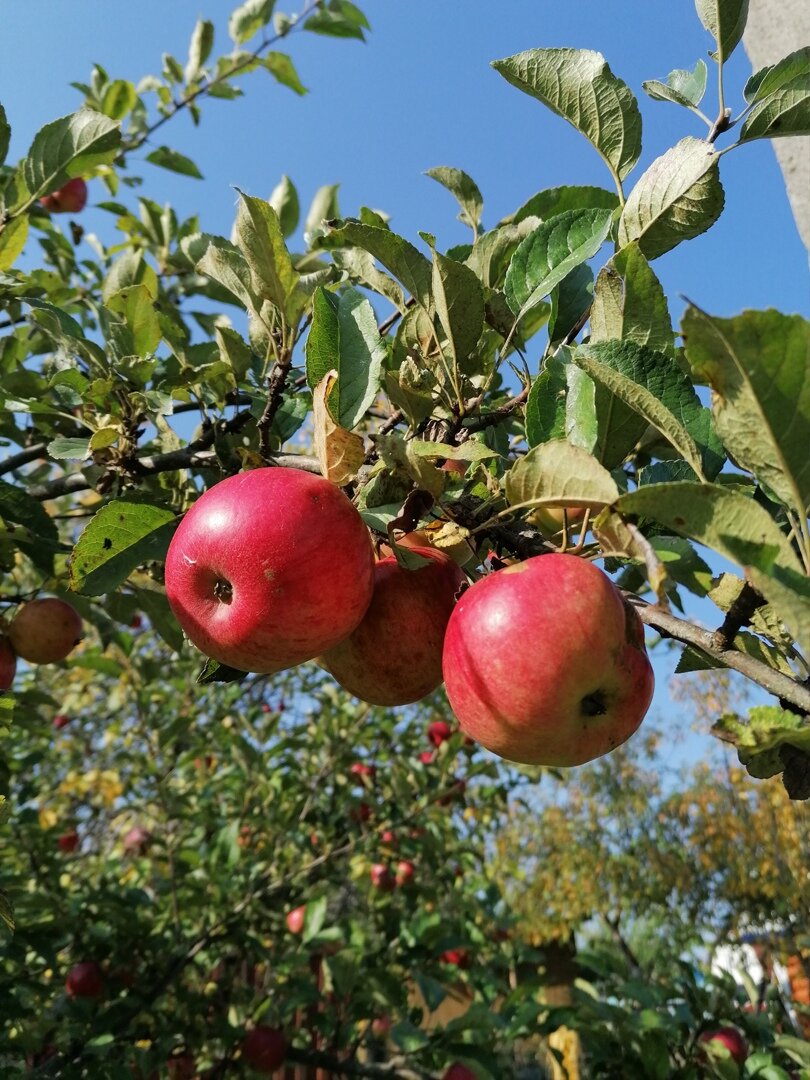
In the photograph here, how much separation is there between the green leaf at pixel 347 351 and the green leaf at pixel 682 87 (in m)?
0.45

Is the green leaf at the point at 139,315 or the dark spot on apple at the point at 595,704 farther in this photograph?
the green leaf at the point at 139,315

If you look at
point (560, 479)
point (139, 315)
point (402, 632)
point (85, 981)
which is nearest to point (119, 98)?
point (139, 315)

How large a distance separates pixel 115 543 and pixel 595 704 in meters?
0.68

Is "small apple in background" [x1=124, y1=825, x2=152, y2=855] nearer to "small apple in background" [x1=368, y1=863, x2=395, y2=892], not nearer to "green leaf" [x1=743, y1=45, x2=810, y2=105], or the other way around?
"small apple in background" [x1=368, y1=863, x2=395, y2=892]

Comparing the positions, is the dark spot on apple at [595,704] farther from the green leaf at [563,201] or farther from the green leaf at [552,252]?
the green leaf at [563,201]

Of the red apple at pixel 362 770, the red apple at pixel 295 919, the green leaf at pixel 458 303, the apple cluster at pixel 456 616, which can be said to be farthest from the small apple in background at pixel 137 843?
the green leaf at pixel 458 303

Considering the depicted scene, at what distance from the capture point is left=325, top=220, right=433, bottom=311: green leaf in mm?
952

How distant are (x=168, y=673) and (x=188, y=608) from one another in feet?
12.0

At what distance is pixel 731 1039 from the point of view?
2.45m

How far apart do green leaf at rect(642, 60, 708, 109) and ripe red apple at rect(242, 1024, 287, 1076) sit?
270 centimetres

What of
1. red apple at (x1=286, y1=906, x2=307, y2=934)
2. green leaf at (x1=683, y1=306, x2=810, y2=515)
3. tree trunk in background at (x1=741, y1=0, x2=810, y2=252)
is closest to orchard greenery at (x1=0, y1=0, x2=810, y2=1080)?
green leaf at (x1=683, y1=306, x2=810, y2=515)

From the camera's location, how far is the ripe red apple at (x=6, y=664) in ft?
5.71

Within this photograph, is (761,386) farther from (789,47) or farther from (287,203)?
(287,203)

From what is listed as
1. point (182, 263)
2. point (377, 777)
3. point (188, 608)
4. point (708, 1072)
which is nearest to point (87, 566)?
point (188, 608)
